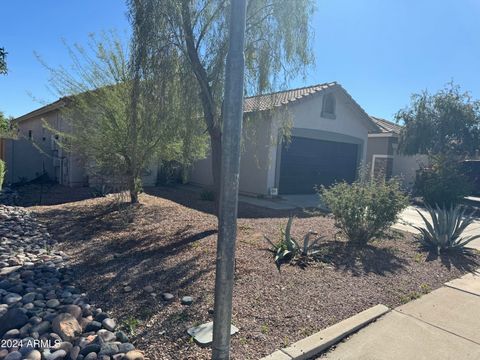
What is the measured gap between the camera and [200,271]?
483 centimetres

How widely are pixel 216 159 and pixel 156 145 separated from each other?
2365mm

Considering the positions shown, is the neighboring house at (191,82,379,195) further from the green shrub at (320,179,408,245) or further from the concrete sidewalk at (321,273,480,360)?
the concrete sidewalk at (321,273,480,360)

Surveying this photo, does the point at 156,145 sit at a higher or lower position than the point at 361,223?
higher

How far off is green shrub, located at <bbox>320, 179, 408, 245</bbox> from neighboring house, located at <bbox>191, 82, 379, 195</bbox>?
579 cm

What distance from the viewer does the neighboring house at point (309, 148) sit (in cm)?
1335

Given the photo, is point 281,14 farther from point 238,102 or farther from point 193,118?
point 238,102

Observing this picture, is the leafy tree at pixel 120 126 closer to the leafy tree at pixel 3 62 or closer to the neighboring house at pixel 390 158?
the leafy tree at pixel 3 62

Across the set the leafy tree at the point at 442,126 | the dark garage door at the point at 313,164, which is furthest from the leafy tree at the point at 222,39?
the leafy tree at the point at 442,126

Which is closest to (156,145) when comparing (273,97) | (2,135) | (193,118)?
(193,118)

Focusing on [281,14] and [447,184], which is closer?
[281,14]

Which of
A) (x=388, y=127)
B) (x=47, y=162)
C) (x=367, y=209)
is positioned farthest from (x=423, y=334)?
(x=388, y=127)

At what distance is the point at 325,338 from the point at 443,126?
1893cm

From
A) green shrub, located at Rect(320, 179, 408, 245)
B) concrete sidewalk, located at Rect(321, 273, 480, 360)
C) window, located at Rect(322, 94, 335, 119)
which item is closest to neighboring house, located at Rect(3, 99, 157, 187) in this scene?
window, located at Rect(322, 94, 335, 119)

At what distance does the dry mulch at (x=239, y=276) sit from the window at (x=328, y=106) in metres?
7.88
